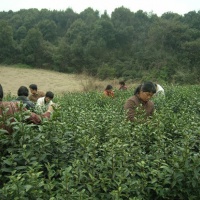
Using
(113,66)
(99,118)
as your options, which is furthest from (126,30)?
(99,118)

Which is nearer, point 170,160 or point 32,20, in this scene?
point 170,160

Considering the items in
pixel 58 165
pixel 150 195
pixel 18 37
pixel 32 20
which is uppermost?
pixel 32 20

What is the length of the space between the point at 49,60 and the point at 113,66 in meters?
11.0

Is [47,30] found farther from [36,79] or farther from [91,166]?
[91,166]

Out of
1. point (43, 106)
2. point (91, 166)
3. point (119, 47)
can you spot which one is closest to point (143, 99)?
point (43, 106)

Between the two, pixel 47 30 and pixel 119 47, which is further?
pixel 47 30

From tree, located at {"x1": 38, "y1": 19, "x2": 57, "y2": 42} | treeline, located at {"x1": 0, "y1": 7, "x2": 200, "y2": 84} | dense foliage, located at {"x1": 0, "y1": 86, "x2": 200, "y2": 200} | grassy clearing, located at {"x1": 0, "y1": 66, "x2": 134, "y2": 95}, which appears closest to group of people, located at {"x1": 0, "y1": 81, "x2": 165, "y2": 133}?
dense foliage, located at {"x1": 0, "y1": 86, "x2": 200, "y2": 200}

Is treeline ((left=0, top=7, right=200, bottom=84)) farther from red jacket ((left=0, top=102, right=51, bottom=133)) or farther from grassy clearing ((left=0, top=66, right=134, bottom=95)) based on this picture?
red jacket ((left=0, top=102, right=51, bottom=133))

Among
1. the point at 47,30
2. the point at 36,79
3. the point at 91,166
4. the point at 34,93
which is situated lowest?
the point at 36,79

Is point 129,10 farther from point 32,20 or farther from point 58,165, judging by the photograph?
point 58,165

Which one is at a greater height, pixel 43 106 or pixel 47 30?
pixel 47 30

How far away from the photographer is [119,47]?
4319 cm

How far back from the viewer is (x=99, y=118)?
11.2 ft

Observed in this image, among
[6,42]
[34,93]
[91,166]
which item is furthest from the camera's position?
[6,42]
